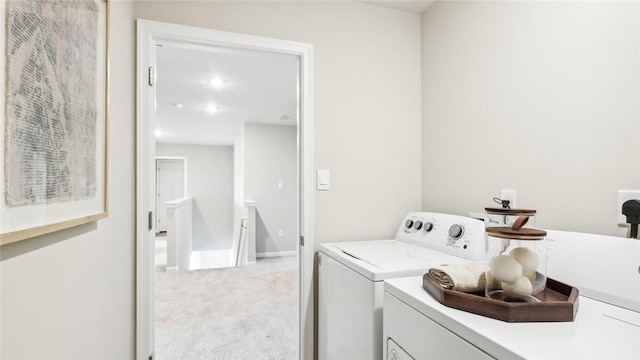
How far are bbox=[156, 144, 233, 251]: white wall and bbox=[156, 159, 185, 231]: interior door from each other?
43cm

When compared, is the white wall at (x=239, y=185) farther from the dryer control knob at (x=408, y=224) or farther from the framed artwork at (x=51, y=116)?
the framed artwork at (x=51, y=116)

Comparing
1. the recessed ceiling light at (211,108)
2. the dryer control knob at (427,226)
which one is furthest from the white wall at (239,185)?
the dryer control knob at (427,226)

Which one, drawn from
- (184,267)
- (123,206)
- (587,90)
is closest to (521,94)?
(587,90)

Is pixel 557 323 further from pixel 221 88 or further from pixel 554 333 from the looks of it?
pixel 221 88

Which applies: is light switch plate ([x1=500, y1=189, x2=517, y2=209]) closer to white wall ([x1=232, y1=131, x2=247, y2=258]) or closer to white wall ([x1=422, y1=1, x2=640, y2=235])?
white wall ([x1=422, y1=1, x2=640, y2=235])

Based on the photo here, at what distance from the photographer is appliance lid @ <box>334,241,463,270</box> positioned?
1265 millimetres

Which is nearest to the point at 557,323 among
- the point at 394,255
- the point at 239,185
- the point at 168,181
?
the point at 394,255

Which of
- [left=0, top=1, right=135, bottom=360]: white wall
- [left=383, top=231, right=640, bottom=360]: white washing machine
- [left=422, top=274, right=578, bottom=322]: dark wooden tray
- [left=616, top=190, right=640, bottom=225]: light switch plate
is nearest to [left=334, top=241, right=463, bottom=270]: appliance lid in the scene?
[left=383, top=231, right=640, bottom=360]: white washing machine

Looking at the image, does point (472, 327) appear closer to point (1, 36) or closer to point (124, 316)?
point (1, 36)

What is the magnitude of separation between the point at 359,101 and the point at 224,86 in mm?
2108

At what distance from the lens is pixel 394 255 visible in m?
1.44

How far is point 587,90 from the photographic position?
1.09 metres

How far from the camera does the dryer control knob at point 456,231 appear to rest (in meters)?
1.42

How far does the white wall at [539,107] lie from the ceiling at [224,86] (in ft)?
1.83
